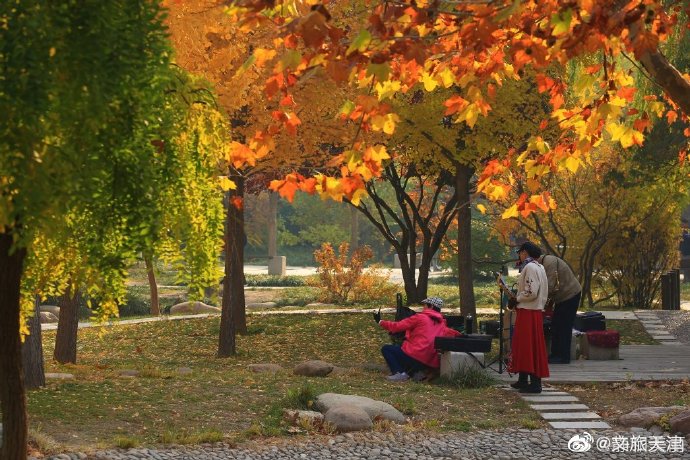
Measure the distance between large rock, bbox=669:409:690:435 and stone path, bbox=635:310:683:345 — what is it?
921 cm

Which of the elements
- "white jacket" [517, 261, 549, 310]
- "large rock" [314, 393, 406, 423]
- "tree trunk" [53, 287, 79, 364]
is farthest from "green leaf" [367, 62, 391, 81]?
"tree trunk" [53, 287, 79, 364]

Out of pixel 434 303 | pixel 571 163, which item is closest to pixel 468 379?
pixel 434 303

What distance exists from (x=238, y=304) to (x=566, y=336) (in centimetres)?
693

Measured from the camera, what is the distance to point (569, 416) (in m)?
10.5

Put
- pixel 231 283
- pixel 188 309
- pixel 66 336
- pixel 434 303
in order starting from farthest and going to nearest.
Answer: pixel 188 309 < pixel 231 283 < pixel 66 336 < pixel 434 303

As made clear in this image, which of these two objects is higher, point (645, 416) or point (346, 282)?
point (346, 282)

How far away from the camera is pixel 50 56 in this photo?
17.0 feet

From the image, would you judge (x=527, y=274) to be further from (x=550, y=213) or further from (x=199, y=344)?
(x=550, y=213)

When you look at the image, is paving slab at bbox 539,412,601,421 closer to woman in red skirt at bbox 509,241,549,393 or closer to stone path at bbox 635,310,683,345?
woman in red skirt at bbox 509,241,549,393

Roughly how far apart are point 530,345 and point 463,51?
5212mm

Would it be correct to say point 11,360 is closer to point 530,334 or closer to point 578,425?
point 578,425

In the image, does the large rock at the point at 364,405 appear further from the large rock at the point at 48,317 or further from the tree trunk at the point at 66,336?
the large rock at the point at 48,317

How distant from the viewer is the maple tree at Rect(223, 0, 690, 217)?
252 inches

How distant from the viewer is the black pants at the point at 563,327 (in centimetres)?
1423
